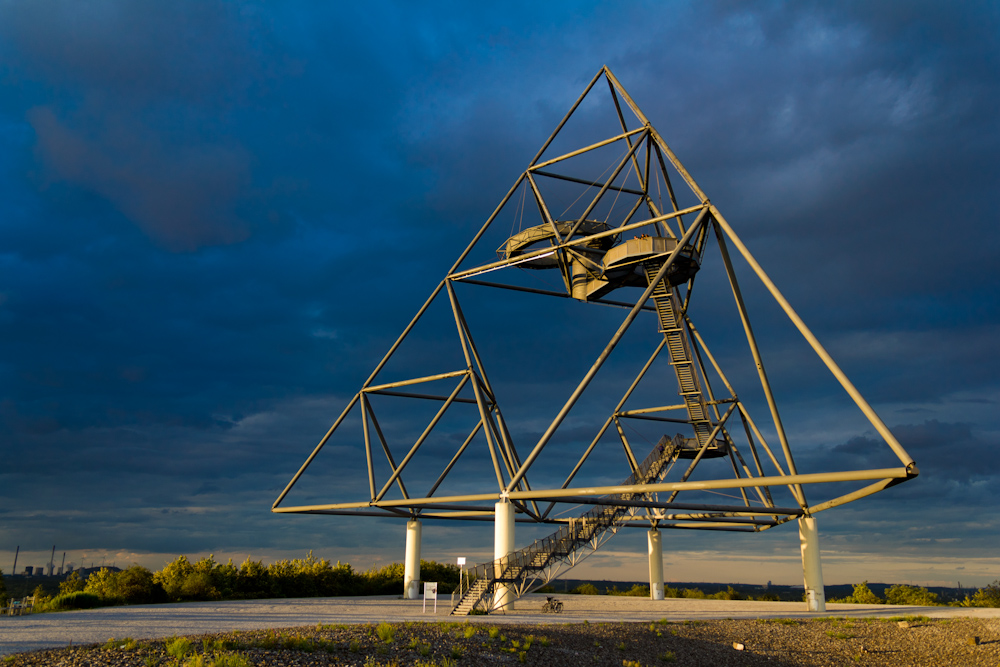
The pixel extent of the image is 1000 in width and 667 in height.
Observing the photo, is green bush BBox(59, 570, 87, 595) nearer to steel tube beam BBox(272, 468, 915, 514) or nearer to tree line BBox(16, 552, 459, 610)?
tree line BBox(16, 552, 459, 610)

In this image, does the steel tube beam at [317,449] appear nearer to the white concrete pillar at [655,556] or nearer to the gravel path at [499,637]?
the gravel path at [499,637]

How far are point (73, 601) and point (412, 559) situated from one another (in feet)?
52.2

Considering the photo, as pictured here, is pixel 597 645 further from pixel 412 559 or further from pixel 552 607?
pixel 412 559

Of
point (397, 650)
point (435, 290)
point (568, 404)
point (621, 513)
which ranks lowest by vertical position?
point (397, 650)

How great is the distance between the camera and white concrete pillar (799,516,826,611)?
103 ft

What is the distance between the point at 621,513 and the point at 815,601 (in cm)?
999

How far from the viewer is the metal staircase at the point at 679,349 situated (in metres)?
31.3

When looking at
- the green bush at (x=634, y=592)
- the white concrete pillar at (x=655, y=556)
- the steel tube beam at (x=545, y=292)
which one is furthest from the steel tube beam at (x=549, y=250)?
the green bush at (x=634, y=592)

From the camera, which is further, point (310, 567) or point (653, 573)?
point (310, 567)

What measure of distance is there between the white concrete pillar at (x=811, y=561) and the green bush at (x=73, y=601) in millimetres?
30374

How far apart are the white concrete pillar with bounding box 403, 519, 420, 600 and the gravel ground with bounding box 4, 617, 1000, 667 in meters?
17.5

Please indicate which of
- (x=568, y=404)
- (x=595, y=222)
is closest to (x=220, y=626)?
(x=568, y=404)

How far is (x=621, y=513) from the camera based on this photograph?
100 ft

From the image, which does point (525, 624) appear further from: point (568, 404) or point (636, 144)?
point (636, 144)
